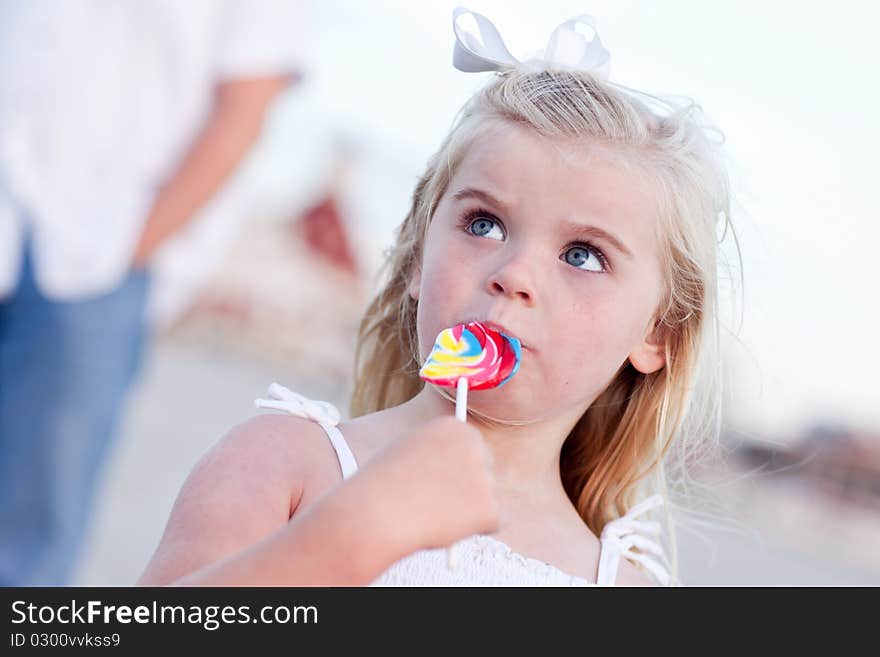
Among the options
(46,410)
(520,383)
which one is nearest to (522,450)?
(520,383)

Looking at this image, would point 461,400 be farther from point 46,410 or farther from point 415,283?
point 46,410

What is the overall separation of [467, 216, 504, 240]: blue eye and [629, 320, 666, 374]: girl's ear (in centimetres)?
42

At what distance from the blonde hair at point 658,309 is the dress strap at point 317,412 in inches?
17.4

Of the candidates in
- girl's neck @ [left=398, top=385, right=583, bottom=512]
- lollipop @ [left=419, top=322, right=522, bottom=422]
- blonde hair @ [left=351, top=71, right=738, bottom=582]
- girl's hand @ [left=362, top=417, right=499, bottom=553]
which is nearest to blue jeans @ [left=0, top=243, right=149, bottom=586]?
blonde hair @ [left=351, top=71, right=738, bottom=582]

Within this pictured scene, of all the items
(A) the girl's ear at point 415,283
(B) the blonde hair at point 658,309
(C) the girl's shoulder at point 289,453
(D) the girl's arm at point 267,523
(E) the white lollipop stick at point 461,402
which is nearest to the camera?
(D) the girl's arm at point 267,523

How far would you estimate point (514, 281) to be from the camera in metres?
1.68

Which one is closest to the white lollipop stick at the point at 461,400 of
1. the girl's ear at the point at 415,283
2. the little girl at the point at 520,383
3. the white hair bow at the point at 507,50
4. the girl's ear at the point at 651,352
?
the little girl at the point at 520,383

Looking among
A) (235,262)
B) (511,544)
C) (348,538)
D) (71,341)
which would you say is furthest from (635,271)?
(235,262)

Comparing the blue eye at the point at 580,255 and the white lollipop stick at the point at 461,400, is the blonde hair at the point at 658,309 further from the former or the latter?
the white lollipop stick at the point at 461,400

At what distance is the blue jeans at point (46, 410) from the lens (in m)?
3.31

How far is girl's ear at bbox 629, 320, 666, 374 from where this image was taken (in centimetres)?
208

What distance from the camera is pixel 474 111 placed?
2.03 m

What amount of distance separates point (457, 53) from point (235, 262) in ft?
37.1

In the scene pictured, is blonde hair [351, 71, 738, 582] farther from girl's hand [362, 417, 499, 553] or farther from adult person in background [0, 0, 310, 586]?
adult person in background [0, 0, 310, 586]
